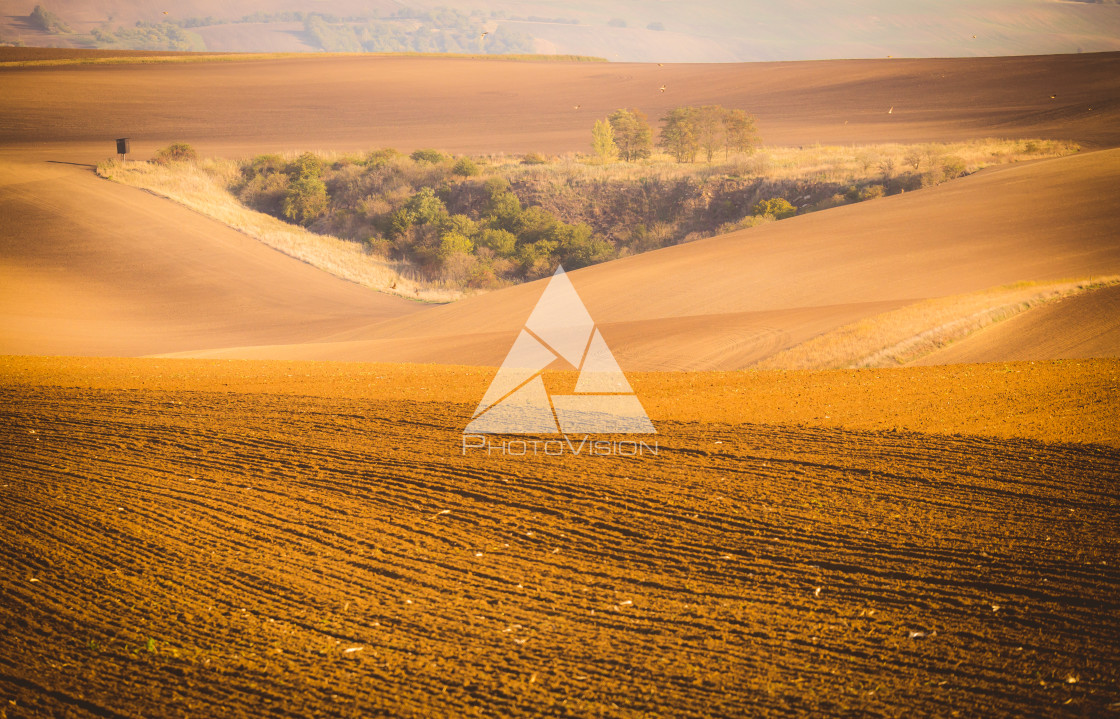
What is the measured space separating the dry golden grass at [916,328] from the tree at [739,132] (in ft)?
128

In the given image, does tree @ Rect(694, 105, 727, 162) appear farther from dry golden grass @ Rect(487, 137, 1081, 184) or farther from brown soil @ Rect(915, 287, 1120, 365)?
brown soil @ Rect(915, 287, 1120, 365)

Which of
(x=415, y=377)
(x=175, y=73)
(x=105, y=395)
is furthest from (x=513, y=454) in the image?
(x=175, y=73)

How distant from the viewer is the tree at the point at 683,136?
198ft

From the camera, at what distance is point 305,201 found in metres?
52.9

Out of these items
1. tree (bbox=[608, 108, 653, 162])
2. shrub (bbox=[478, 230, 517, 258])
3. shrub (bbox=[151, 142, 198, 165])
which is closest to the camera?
shrub (bbox=[478, 230, 517, 258])

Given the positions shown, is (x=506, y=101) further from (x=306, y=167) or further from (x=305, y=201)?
(x=305, y=201)

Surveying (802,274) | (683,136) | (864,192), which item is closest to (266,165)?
(683,136)

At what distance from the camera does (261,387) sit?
622 inches

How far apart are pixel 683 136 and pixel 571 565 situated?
189 feet

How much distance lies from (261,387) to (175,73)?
92.7m

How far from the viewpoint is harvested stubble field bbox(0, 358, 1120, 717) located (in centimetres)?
554

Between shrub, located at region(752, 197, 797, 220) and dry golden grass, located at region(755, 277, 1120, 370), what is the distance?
67.4 ft

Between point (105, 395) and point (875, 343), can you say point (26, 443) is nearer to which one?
point (105, 395)

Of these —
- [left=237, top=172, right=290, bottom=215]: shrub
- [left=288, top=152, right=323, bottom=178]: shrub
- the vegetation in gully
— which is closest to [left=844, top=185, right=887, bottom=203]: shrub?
the vegetation in gully
